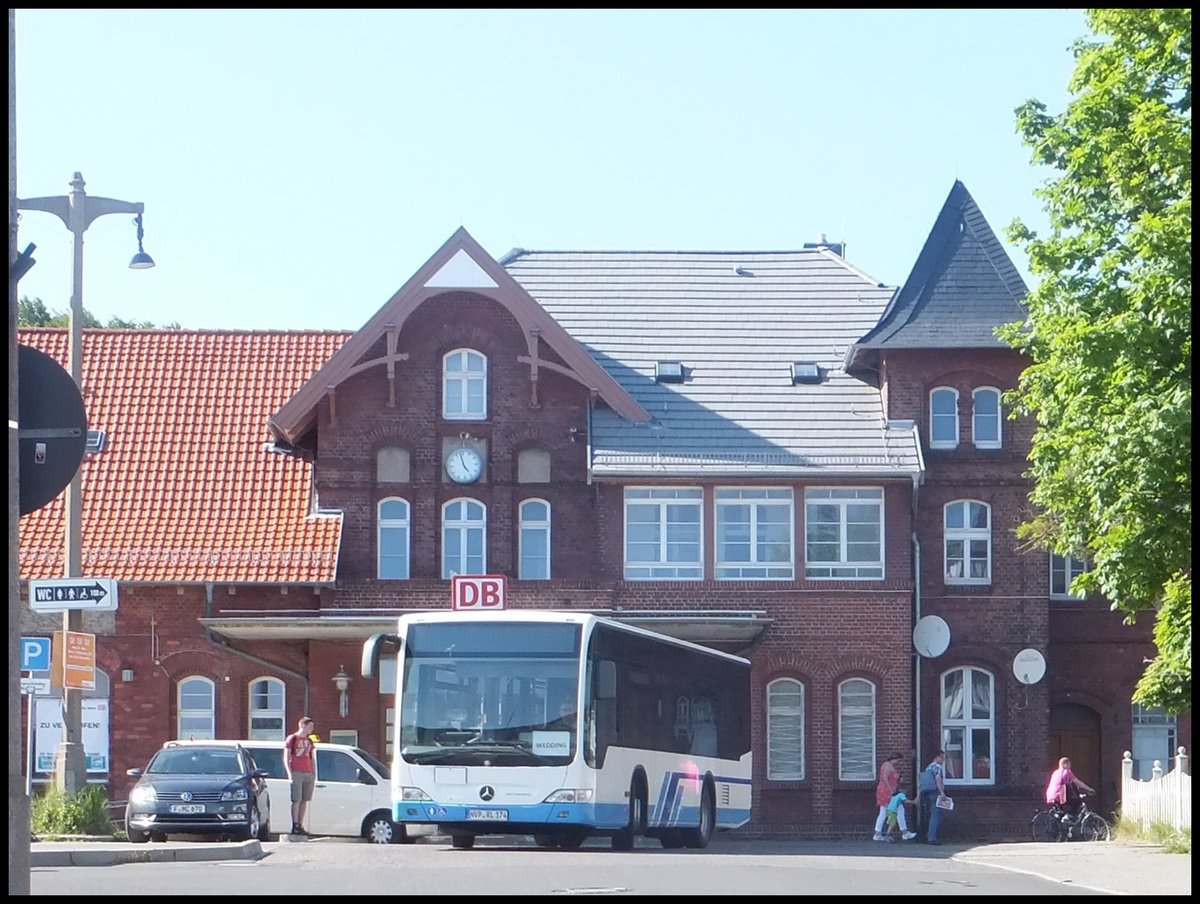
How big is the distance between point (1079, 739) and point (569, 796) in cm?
1899

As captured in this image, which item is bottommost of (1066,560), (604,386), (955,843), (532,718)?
(955,843)

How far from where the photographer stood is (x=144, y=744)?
1528 inches

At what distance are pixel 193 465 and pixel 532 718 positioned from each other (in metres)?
18.1

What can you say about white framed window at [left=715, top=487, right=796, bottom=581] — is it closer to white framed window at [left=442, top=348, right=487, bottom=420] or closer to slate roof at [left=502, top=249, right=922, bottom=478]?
slate roof at [left=502, top=249, right=922, bottom=478]

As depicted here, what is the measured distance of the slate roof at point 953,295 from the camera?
131 feet

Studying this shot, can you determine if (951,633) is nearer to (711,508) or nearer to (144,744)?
(711,508)

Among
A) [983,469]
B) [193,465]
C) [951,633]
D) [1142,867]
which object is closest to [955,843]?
[951,633]

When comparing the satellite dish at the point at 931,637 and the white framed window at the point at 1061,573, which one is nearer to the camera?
the satellite dish at the point at 931,637

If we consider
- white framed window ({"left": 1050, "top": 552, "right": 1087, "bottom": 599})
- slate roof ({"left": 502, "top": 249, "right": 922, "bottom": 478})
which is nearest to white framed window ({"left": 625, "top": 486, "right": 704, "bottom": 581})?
slate roof ({"left": 502, "top": 249, "right": 922, "bottom": 478})

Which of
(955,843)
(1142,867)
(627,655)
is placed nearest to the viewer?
(1142,867)

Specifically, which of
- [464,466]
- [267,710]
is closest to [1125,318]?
[464,466]

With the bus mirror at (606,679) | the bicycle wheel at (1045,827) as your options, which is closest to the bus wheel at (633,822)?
the bus mirror at (606,679)

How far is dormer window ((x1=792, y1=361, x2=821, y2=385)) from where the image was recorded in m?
41.7

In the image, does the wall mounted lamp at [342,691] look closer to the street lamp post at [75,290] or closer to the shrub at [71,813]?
the street lamp post at [75,290]
